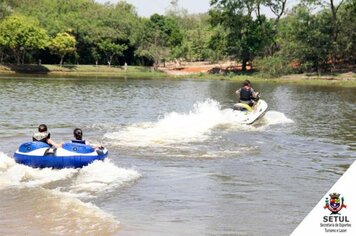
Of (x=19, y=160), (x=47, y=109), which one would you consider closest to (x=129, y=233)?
(x=19, y=160)

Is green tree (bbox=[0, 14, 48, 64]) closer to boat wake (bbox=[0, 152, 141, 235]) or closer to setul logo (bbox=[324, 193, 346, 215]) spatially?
boat wake (bbox=[0, 152, 141, 235])

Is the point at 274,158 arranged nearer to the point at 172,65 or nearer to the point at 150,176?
the point at 150,176

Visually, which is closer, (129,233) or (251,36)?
(129,233)

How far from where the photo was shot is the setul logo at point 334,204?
25.6 ft

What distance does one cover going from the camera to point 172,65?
8156cm

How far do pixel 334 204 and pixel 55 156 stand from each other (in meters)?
6.00

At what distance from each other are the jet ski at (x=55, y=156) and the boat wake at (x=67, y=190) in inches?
4.5

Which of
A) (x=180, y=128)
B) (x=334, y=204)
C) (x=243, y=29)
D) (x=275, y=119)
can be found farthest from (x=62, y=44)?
(x=334, y=204)

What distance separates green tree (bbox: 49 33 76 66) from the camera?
6606 cm

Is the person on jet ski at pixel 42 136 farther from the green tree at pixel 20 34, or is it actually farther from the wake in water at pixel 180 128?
the green tree at pixel 20 34

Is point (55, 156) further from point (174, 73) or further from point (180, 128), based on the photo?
point (174, 73)

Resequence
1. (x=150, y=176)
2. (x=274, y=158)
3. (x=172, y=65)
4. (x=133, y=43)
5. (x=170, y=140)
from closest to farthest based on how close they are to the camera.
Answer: (x=150, y=176) < (x=274, y=158) < (x=170, y=140) < (x=133, y=43) < (x=172, y=65)

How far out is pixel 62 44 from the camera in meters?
66.1

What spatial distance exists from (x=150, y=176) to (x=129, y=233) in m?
3.61
